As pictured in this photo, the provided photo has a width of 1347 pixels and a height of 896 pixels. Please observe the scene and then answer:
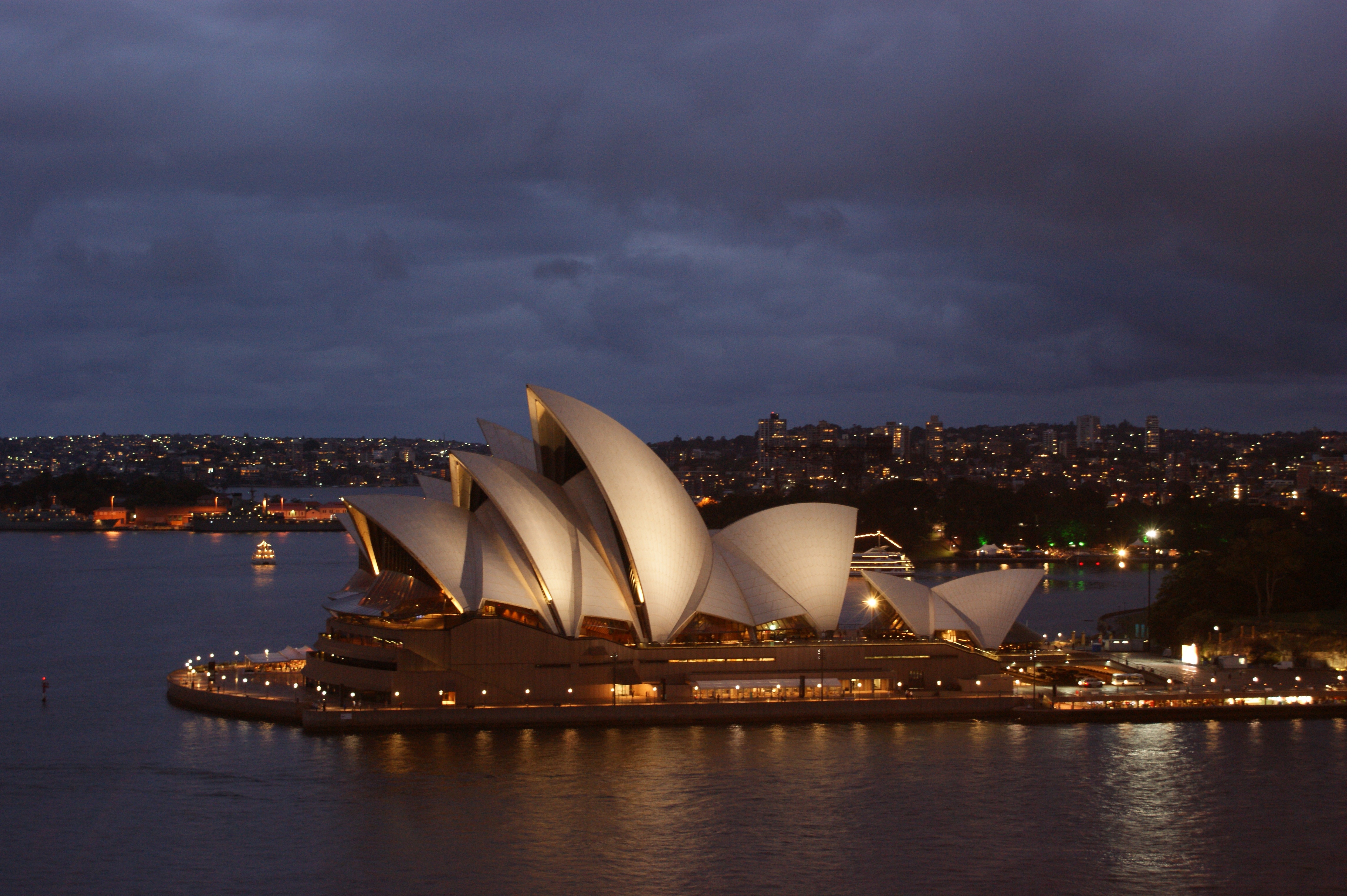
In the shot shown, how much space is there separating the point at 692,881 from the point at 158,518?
134039mm

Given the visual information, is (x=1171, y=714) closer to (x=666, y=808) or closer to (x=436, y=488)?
(x=666, y=808)

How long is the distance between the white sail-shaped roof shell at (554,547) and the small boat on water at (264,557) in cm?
5950

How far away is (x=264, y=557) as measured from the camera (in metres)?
90.9

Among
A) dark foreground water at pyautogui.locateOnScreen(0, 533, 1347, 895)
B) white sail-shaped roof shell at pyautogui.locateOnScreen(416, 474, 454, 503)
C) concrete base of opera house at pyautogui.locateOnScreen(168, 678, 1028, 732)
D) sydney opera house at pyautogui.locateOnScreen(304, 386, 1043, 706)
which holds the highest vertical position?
white sail-shaped roof shell at pyautogui.locateOnScreen(416, 474, 454, 503)

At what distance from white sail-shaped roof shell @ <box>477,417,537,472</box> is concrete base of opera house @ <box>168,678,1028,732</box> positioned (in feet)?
27.3

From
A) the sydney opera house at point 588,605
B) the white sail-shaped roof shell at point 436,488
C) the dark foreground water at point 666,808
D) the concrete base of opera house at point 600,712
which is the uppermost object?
the white sail-shaped roof shell at point 436,488

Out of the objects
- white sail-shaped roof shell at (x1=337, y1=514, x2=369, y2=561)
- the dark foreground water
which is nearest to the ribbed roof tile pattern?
the dark foreground water

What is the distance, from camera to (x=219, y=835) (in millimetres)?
23547

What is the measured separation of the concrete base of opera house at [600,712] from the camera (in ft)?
103

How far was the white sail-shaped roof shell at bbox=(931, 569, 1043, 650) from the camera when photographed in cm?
3762

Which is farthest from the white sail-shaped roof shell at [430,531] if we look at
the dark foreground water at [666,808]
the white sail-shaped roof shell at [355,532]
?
the dark foreground water at [666,808]

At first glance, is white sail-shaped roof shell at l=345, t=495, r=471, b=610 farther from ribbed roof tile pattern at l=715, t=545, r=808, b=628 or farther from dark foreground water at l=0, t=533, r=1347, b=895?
ribbed roof tile pattern at l=715, t=545, r=808, b=628

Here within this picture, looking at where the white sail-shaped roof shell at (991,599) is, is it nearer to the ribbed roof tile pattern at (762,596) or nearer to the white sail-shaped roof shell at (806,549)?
the white sail-shaped roof shell at (806,549)

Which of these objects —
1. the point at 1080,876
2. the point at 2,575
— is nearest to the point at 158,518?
the point at 2,575
